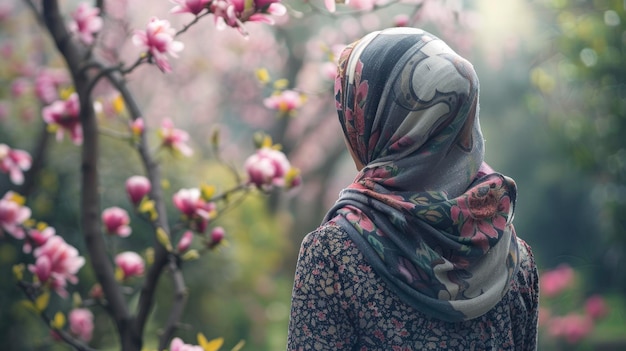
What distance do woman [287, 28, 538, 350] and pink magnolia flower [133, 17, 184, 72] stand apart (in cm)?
47

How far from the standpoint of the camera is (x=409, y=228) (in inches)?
48.4

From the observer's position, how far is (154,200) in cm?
186

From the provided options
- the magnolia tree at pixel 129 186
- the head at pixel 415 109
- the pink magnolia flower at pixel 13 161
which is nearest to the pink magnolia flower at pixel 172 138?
the magnolia tree at pixel 129 186

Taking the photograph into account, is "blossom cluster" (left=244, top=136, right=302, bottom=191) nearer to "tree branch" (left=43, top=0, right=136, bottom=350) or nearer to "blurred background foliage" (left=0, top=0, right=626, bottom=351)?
"blurred background foliage" (left=0, top=0, right=626, bottom=351)

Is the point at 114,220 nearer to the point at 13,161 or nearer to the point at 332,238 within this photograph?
the point at 13,161

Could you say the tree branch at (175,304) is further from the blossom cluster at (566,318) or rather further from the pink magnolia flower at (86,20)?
the blossom cluster at (566,318)

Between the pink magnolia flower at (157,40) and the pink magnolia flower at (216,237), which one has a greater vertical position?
the pink magnolia flower at (157,40)

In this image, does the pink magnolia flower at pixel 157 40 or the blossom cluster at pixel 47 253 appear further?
the blossom cluster at pixel 47 253

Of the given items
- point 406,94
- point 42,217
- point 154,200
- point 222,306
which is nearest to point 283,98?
point 154,200

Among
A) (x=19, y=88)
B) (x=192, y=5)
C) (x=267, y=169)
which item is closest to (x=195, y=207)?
(x=267, y=169)

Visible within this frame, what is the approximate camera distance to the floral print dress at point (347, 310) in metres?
1.23

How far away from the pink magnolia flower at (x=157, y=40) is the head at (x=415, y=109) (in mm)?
462

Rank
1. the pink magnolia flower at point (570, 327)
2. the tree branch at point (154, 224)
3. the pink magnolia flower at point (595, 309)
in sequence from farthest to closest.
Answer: the pink magnolia flower at point (595, 309) < the pink magnolia flower at point (570, 327) < the tree branch at point (154, 224)

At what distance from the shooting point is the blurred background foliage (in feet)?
13.5
